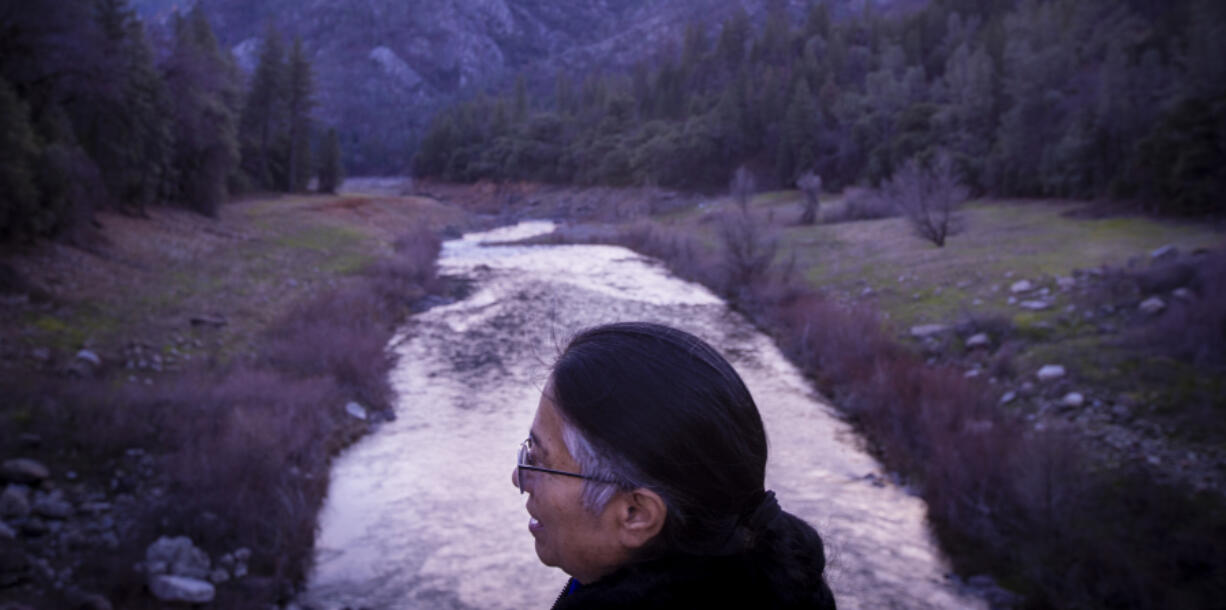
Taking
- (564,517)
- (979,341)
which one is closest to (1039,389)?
(979,341)

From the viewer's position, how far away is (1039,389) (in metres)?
11.6

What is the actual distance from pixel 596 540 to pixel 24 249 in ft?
55.6

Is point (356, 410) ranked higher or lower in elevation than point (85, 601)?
lower

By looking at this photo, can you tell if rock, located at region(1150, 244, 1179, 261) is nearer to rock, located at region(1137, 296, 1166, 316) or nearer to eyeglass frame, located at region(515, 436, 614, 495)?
rock, located at region(1137, 296, 1166, 316)

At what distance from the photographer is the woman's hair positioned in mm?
1540

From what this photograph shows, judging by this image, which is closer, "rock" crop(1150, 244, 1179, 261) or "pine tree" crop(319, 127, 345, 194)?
"rock" crop(1150, 244, 1179, 261)

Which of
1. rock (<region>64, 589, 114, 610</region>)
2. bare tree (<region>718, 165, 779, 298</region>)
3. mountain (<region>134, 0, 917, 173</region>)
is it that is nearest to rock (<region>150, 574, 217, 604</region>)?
rock (<region>64, 589, 114, 610</region>)

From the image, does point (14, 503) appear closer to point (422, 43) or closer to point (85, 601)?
point (85, 601)

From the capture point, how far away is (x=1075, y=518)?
7.62m

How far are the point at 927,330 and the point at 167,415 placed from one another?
1291 cm

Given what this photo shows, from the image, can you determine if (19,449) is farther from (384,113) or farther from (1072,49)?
(384,113)

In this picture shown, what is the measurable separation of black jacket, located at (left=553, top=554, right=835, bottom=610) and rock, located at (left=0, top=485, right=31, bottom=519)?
7736mm

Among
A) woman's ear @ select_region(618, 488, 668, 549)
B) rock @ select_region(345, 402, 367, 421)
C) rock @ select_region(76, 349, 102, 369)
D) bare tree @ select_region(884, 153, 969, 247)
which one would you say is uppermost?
bare tree @ select_region(884, 153, 969, 247)

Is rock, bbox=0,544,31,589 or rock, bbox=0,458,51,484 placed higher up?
rock, bbox=0,458,51,484
